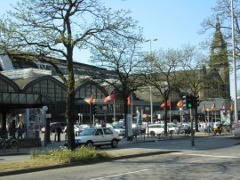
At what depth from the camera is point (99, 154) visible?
55.5 feet

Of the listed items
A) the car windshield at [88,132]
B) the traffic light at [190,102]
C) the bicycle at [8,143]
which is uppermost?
the traffic light at [190,102]

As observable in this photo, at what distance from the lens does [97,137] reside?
28.2 m

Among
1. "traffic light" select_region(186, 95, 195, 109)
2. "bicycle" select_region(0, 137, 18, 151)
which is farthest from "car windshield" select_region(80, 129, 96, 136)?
"traffic light" select_region(186, 95, 195, 109)

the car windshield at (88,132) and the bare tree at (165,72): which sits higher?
the bare tree at (165,72)

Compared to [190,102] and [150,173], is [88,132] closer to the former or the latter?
[190,102]

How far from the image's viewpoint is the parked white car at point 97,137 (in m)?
27.3

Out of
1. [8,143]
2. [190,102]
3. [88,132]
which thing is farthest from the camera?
[88,132]

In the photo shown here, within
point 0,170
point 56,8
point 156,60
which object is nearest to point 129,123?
point 156,60

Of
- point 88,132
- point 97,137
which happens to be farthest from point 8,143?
point 97,137

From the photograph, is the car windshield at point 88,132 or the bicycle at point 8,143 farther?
the car windshield at point 88,132

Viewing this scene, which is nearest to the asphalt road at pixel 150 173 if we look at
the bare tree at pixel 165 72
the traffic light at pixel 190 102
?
the traffic light at pixel 190 102

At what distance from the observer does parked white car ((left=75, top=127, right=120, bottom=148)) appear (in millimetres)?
27312

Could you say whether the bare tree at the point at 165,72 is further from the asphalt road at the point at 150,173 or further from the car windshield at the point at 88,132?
the asphalt road at the point at 150,173

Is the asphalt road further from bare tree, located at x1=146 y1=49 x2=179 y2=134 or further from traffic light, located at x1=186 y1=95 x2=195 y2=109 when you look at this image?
bare tree, located at x1=146 y1=49 x2=179 y2=134
